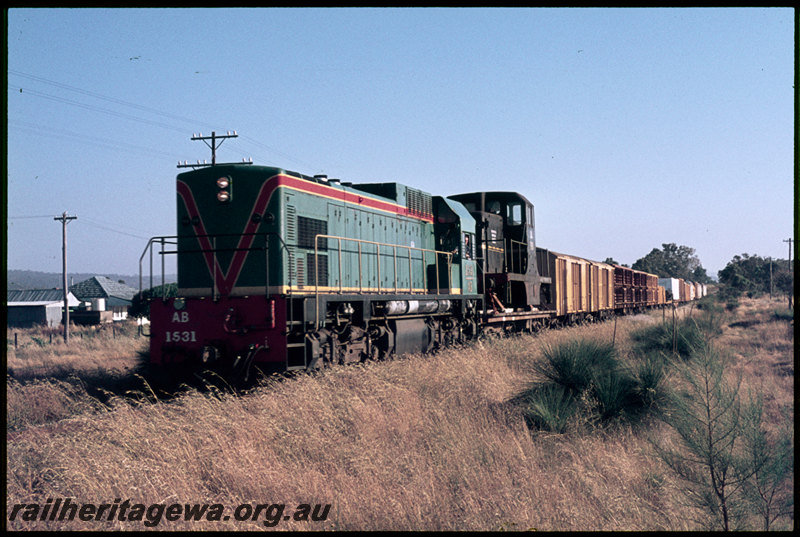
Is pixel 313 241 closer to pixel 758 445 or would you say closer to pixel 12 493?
pixel 12 493

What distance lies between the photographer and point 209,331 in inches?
412

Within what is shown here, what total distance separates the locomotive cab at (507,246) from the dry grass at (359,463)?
944 centimetres

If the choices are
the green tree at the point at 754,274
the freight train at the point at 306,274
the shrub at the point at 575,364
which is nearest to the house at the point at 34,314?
the freight train at the point at 306,274

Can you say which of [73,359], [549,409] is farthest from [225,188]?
[73,359]

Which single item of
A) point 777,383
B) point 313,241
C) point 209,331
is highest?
point 313,241

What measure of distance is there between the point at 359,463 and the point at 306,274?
221 inches

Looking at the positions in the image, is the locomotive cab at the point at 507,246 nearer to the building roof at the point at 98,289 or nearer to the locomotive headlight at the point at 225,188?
the locomotive headlight at the point at 225,188

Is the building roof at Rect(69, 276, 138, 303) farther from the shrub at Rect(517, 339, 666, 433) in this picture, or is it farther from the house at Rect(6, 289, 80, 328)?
the shrub at Rect(517, 339, 666, 433)

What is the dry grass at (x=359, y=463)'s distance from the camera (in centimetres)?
527

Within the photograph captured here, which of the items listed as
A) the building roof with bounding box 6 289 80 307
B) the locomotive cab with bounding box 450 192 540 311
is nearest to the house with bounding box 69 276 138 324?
the building roof with bounding box 6 289 80 307

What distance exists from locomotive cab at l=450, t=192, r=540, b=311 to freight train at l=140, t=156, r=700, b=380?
1321mm

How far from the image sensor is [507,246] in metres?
19.8

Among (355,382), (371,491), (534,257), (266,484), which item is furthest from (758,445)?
(534,257)

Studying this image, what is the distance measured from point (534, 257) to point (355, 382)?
1192cm
